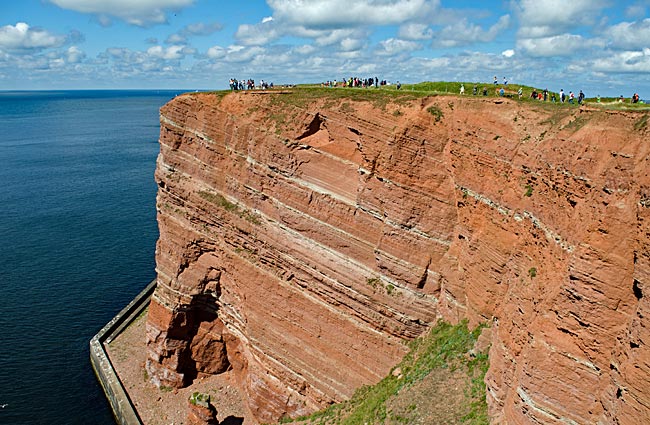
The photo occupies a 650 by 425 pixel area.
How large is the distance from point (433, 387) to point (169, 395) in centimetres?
2292

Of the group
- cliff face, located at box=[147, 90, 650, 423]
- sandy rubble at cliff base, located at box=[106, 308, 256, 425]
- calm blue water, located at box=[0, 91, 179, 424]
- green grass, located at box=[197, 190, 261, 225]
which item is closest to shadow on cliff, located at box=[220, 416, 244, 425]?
sandy rubble at cliff base, located at box=[106, 308, 256, 425]

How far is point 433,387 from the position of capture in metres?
22.6

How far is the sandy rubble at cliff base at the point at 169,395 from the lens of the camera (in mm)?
34719

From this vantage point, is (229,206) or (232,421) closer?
(229,206)

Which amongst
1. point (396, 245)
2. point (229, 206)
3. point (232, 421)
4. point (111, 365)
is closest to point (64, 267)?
point (111, 365)

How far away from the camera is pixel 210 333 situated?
1471 inches

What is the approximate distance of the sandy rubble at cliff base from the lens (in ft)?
114

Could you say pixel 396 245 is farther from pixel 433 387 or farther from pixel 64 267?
pixel 64 267

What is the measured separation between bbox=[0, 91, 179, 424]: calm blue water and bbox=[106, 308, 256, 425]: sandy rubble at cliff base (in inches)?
111

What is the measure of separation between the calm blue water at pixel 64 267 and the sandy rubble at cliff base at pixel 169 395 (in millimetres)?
2824

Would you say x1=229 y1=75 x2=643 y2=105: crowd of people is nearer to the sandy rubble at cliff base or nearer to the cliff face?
the cliff face

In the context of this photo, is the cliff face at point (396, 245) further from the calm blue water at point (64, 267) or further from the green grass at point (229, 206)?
the calm blue water at point (64, 267)

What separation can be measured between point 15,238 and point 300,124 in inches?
2059

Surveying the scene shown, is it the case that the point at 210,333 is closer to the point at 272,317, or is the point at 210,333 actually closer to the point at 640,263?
the point at 272,317
